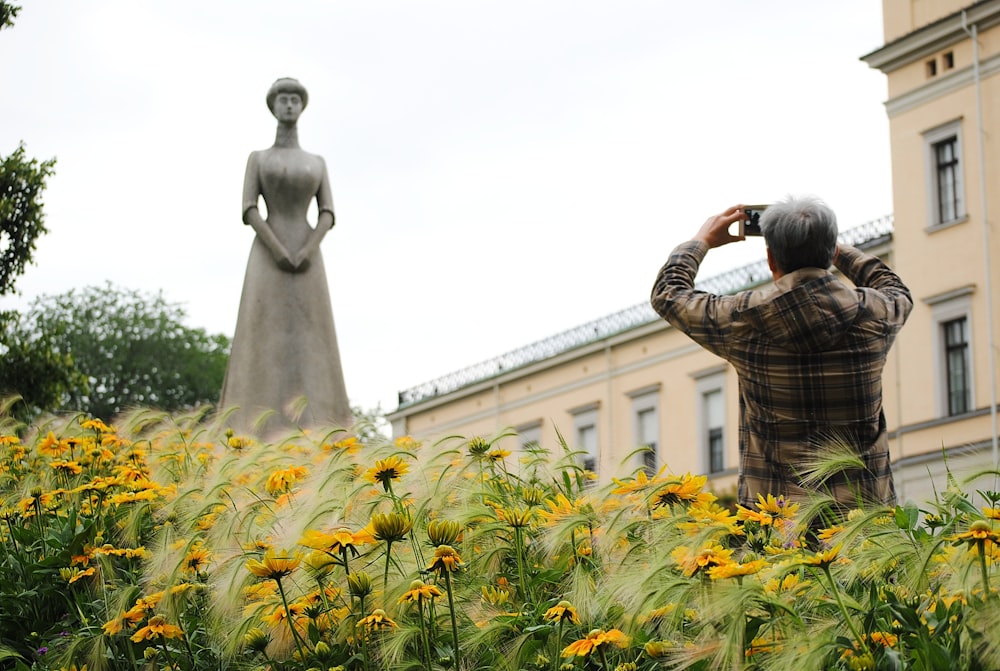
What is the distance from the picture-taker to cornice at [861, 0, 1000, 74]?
35844 mm

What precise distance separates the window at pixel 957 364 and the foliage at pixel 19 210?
77.6 ft

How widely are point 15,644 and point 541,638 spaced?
211 centimetres

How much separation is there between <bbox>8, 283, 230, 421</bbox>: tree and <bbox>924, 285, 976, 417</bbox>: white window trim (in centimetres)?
2974

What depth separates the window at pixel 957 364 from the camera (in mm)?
35688

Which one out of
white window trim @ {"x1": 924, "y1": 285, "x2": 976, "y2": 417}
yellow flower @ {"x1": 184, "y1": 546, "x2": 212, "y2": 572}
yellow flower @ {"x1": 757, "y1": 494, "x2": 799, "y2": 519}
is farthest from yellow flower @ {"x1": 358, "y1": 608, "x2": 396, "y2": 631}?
white window trim @ {"x1": 924, "y1": 285, "x2": 976, "y2": 417}

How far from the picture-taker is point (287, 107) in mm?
10938

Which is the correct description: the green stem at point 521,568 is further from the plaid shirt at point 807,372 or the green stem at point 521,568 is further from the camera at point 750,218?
the camera at point 750,218

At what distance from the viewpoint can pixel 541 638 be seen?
376cm

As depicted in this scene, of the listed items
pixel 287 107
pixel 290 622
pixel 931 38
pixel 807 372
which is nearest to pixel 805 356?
pixel 807 372

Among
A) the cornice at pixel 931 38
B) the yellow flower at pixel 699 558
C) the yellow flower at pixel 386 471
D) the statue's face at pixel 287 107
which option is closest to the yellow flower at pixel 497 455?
the yellow flower at pixel 386 471

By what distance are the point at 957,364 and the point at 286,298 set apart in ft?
92.2

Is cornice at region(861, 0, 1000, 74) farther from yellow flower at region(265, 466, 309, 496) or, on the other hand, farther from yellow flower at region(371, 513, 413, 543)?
yellow flower at region(371, 513, 413, 543)

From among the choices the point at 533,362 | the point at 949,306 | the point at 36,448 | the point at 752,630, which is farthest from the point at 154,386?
the point at 752,630

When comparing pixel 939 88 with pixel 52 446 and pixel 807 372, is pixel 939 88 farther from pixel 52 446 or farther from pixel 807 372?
pixel 807 372
